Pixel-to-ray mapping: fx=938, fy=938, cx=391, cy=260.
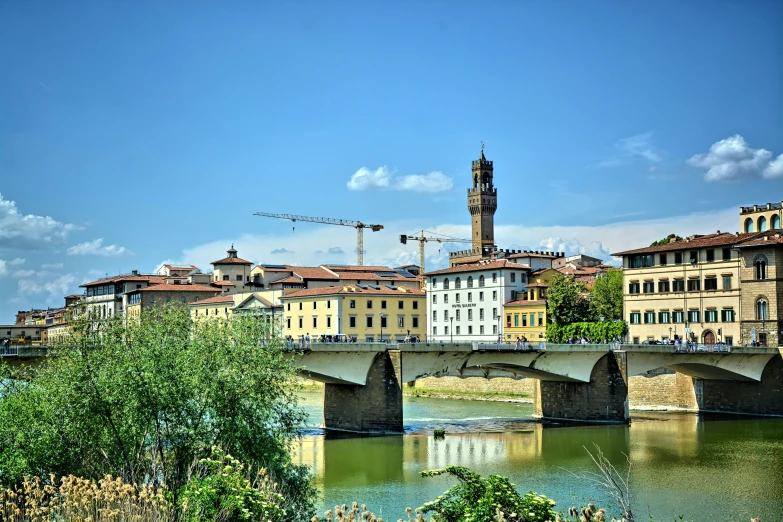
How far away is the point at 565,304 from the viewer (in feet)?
283

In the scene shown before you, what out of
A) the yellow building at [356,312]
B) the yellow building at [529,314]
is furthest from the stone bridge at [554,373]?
the yellow building at [356,312]

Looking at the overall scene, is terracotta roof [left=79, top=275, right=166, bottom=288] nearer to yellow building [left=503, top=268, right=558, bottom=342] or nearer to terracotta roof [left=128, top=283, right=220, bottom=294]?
terracotta roof [left=128, top=283, right=220, bottom=294]

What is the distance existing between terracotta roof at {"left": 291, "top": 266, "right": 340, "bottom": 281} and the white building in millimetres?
12281

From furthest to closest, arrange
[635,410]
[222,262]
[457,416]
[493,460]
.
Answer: [222,262], [635,410], [457,416], [493,460]

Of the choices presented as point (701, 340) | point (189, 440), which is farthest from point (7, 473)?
point (701, 340)

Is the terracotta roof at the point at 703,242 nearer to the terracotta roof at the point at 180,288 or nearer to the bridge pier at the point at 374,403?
the bridge pier at the point at 374,403

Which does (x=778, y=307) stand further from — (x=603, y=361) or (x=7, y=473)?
(x=7, y=473)

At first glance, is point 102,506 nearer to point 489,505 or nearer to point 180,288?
point 489,505

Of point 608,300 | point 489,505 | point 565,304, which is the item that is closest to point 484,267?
point 565,304

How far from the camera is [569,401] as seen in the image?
61750 mm

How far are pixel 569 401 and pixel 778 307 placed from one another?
1750 centimetres


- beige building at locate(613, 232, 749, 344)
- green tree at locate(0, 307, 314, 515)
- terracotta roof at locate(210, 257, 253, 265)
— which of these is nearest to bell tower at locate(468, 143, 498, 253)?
terracotta roof at locate(210, 257, 253, 265)

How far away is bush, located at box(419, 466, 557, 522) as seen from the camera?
18.4 metres

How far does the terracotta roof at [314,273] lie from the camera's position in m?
104
